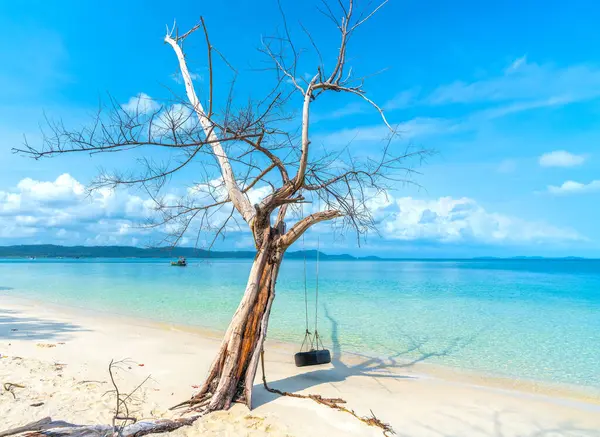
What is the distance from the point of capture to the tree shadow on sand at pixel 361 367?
6133mm

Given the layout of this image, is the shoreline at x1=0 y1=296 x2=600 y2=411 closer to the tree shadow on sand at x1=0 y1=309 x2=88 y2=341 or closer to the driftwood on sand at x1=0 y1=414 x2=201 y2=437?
the tree shadow on sand at x1=0 y1=309 x2=88 y2=341

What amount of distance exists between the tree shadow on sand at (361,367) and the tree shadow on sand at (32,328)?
20.0ft

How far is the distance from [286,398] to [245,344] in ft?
3.21

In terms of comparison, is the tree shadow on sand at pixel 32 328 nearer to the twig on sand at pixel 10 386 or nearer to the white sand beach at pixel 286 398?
the white sand beach at pixel 286 398

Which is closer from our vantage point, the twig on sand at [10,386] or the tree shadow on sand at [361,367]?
the twig on sand at [10,386]

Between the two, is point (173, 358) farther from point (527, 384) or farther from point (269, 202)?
point (527, 384)

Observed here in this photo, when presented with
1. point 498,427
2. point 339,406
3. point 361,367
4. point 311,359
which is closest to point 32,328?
point 311,359

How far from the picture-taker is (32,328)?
10930 mm

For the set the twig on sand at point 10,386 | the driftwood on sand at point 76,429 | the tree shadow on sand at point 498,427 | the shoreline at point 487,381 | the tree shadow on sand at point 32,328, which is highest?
the driftwood on sand at point 76,429

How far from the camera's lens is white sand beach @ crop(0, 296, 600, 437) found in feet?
15.1

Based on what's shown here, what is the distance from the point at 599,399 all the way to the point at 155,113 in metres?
7.92

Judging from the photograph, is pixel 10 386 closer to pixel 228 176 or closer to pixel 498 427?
pixel 228 176

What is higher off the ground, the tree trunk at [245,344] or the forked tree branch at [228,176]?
the forked tree branch at [228,176]

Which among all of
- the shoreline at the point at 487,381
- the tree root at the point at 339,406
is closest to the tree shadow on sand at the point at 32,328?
the shoreline at the point at 487,381
